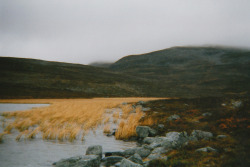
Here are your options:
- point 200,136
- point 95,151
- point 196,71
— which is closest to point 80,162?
point 95,151

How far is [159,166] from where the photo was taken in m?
5.77

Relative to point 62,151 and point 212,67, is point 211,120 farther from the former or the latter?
point 212,67

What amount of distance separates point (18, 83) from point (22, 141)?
6937cm

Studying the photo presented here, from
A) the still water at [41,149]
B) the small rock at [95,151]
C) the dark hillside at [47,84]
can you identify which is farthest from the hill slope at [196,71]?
the small rock at [95,151]

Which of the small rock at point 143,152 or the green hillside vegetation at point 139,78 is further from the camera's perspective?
the green hillside vegetation at point 139,78

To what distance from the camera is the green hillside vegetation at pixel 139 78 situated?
70.2 meters

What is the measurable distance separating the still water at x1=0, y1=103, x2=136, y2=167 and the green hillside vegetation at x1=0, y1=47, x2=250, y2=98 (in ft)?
165

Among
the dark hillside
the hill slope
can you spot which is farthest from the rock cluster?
the hill slope

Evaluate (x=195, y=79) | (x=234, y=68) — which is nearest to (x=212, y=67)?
(x=234, y=68)

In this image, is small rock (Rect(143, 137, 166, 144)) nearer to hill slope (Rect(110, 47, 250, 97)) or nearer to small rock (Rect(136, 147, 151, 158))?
small rock (Rect(136, 147, 151, 158))

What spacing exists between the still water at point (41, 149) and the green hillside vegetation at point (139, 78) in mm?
50397

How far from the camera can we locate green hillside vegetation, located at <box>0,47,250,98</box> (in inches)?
2766

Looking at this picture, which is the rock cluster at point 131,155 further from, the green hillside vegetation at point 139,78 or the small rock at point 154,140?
the green hillside vegetation at point 139,78

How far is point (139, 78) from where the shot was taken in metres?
113
